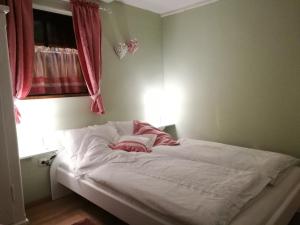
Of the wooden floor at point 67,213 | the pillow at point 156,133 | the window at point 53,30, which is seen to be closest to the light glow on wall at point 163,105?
the pillow at point 156,133

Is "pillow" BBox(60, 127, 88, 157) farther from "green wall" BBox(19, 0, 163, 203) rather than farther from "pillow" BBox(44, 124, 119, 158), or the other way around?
"green wall" BBox(19, 0, 163, 203)

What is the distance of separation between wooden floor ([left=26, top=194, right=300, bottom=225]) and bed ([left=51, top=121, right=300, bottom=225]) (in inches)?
7.1

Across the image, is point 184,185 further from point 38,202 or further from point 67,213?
point 38,202

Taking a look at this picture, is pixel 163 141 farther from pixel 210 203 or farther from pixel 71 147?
pixel 210 203

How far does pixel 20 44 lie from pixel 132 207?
1.78 meters

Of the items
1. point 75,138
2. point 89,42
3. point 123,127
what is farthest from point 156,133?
point 89,42

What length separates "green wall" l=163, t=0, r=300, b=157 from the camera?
269 cm

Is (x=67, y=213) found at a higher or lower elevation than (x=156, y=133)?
lower

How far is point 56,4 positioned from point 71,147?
154 cm

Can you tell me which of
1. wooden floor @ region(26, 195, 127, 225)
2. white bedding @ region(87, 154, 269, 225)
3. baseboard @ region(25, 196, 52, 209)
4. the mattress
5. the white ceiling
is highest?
the white ceiling

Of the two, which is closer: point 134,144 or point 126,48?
point 134,144

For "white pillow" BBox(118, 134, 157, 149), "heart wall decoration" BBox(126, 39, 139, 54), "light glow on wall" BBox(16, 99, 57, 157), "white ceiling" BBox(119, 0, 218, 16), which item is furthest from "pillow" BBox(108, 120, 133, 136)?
"white ceiling" BBox(119, 0, 218, 16)

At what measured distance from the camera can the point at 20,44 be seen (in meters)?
2.27

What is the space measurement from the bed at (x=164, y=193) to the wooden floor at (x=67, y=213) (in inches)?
7.2
